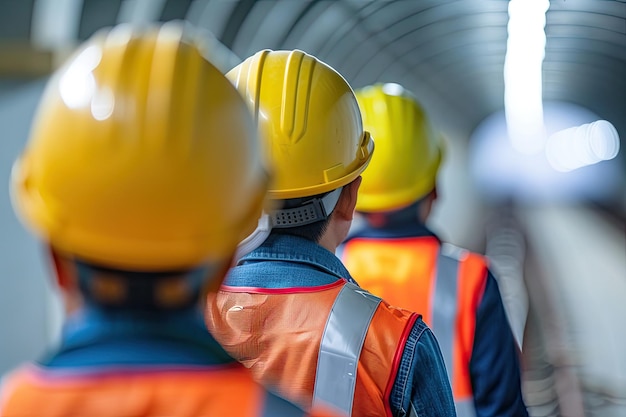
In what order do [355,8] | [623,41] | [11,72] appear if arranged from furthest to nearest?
[623,41] < [355,8] < [11,72]

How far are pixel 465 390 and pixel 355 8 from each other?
999cm

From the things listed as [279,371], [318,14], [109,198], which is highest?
[318,14]

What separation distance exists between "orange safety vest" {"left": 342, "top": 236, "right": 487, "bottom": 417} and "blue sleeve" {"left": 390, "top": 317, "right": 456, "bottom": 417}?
0.84 meters

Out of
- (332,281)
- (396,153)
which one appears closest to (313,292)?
(332,281)

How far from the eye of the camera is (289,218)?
2.65 metres

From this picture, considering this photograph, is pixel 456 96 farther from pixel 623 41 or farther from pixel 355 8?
pixel 355 8

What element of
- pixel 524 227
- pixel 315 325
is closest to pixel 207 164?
pixel 315 325

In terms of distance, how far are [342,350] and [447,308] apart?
1.05 metres

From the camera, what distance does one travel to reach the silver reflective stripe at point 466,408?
129 inches

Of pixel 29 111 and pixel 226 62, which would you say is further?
pixel 226 62

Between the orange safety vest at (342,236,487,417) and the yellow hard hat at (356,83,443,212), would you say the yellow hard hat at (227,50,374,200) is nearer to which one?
→ the orange safety vest at (342,236,487,417)

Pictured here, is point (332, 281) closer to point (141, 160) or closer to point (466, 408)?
point (466, 408)

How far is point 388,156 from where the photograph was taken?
427 centimetres

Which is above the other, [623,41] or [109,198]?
[623,41]
